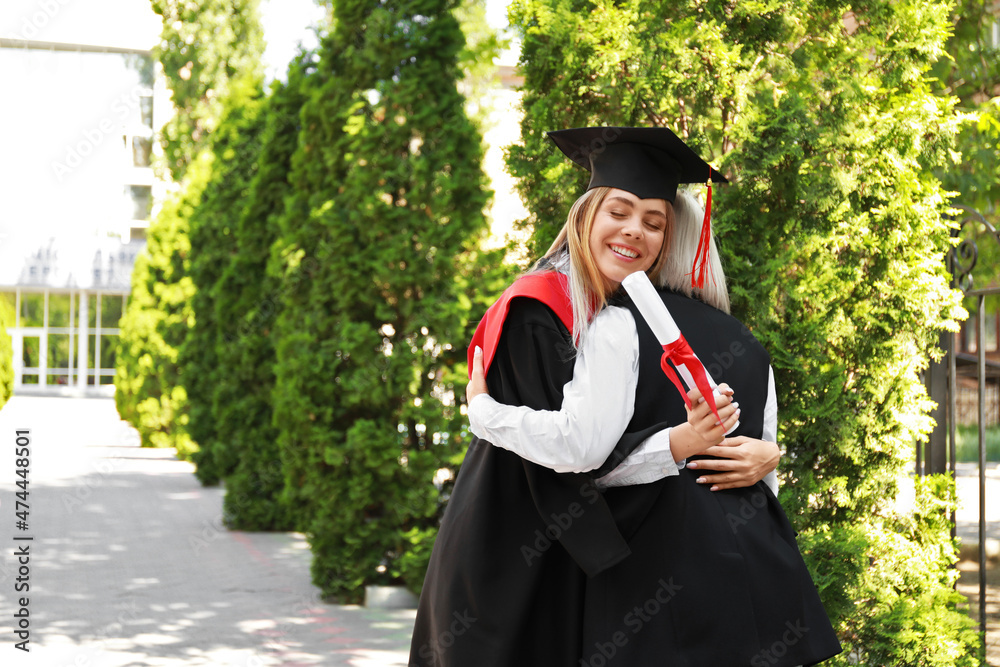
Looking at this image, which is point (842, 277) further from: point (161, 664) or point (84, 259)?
point (84, 259)

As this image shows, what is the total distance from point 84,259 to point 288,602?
120 feet

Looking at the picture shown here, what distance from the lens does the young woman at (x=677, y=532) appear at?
2096 mm

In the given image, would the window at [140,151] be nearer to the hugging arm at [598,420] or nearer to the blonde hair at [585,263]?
the blonde hair at [585,263]

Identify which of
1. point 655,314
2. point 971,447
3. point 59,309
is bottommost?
point 971,447

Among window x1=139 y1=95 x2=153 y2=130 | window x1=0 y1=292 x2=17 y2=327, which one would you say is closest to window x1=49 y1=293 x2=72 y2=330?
window x1=0 y1=292 x2=17 y2=327

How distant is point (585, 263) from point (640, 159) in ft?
1.06

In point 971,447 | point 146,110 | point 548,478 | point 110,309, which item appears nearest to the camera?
point 548,478

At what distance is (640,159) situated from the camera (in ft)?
8.02

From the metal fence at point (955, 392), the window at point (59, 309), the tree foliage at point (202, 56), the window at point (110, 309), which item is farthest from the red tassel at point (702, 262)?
the window at point (59, 309)

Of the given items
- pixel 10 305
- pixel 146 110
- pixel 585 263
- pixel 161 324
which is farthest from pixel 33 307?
pixel 585 263

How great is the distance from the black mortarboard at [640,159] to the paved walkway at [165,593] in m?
4.05

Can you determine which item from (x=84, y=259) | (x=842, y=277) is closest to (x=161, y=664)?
(x=842, y=277)

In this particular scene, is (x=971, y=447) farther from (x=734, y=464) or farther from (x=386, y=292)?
(x=734, y=464)

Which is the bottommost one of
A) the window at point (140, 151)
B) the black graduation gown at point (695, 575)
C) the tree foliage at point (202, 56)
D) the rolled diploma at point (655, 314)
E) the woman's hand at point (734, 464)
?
the black graduation gown at point (695, 575)
